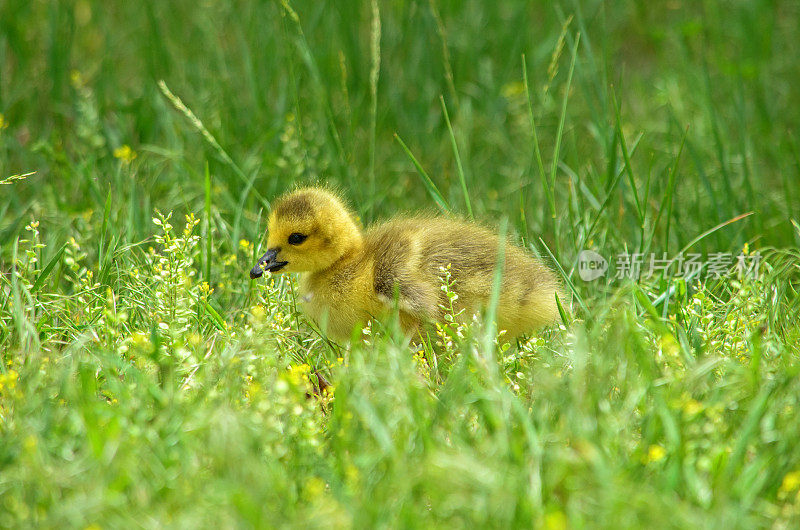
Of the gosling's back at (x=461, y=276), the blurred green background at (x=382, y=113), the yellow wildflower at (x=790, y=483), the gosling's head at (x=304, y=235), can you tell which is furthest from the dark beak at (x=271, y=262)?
the yellow wildflower at (x=790, y=483)

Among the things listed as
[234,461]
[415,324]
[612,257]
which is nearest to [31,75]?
[415,324]

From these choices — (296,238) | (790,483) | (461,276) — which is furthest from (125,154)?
(790,483)

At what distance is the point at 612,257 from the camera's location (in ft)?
12.4

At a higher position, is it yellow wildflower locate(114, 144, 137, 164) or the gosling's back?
the gosling's back

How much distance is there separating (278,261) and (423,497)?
4.76ft

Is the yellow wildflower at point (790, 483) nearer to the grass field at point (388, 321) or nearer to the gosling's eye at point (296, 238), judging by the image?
the grass field at point (388, 321)

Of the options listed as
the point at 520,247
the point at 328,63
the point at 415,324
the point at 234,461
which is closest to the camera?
the point at 234,461

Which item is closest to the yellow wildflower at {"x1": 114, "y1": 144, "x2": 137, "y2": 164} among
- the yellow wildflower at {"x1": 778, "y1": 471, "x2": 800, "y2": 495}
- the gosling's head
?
the gosling's head

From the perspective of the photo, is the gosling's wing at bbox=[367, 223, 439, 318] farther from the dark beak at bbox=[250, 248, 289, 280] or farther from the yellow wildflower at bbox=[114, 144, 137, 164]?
the yellow wildflower at bbox=[114, 144, 137, 164]

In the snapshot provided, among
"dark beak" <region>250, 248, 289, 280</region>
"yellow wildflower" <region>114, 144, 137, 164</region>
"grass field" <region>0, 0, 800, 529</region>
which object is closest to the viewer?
"grass field" <region>0, 0, 800, 529</region>

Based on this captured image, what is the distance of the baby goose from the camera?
322 centimetres

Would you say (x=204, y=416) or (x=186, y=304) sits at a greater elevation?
(x=204, y=416)

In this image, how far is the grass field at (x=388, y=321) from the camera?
2.04 meters

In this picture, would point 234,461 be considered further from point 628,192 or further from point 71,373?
point 628,192
